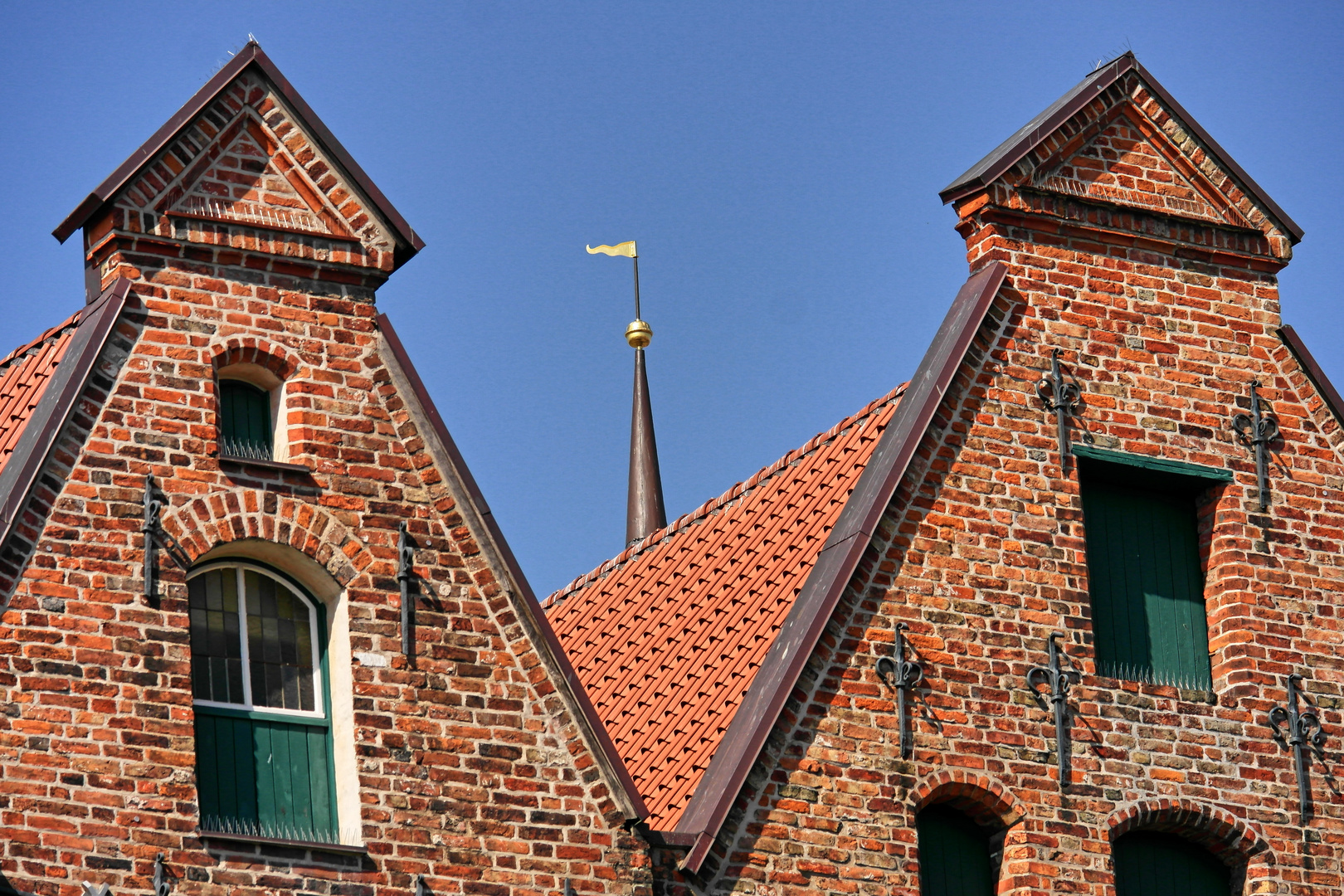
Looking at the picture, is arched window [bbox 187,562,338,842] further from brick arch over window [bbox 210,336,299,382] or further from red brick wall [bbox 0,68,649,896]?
brick arch over window [bbox 210,336,299,382]

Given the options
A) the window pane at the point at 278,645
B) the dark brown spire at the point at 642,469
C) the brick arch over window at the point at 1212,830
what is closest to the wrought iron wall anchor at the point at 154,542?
the window pane at the point at 278,645

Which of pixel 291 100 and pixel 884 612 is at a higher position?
pixel 291 100

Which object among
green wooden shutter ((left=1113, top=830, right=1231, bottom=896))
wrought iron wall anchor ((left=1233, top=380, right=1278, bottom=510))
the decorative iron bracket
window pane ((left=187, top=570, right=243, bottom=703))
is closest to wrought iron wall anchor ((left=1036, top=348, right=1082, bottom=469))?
wrought iron wall anchor ((left=1233, top=380, right=1278, bottom=510))

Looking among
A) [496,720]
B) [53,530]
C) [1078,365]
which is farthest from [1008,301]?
[53,530]

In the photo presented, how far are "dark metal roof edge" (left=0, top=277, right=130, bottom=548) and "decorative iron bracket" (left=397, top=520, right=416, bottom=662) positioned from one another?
229 cm

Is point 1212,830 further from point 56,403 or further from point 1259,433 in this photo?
point 56,403

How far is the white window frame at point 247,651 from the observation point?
18094mm

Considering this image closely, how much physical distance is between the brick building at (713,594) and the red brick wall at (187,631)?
0.08 ft

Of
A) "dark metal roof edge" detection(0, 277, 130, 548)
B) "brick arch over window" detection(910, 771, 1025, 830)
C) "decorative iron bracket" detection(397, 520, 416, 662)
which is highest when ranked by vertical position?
"dark metal roof edge" detection(0, 277, 130, 548)

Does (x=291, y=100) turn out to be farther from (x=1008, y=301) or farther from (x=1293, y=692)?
(x=1293, y=692)

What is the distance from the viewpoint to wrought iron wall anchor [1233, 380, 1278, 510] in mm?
21125

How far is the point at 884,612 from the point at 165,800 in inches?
207

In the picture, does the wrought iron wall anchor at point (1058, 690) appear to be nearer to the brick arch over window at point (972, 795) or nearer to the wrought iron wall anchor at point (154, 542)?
the brick arch over window at point (972, 795)

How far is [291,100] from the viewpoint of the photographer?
19.5 meters
